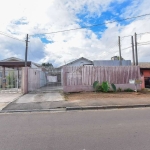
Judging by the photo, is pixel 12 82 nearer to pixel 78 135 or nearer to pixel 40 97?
pixel 40 97

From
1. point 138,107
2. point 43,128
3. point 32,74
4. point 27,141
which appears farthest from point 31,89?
point 27,141

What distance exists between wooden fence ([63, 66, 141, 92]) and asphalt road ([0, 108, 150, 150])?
28.7 feet

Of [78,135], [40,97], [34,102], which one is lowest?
[78,135]

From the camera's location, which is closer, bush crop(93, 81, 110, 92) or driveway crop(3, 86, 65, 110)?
driveway crop(3, 86, 65, 110)

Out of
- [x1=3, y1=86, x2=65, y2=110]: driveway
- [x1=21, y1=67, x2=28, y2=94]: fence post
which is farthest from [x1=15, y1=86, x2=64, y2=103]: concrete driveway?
[x1=21, y1=67, x2=28, y2=94]: fence post

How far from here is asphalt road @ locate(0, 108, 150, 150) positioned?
430cm

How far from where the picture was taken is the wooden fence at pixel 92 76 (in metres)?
15.5

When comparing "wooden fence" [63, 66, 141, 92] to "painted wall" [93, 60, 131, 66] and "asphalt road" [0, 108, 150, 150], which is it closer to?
"asphalt road" [0, 108, 150, 150]

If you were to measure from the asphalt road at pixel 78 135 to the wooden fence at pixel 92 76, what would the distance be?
8735mm

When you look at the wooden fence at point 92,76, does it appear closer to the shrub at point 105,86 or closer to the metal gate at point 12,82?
the shrub at point 105,86

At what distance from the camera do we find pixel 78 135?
5113 millimetres

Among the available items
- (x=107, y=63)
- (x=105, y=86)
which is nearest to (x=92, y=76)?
(x=105, y=86)

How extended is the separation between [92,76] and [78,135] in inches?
432

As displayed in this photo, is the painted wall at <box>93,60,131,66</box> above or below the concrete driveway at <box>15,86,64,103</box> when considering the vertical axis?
above
